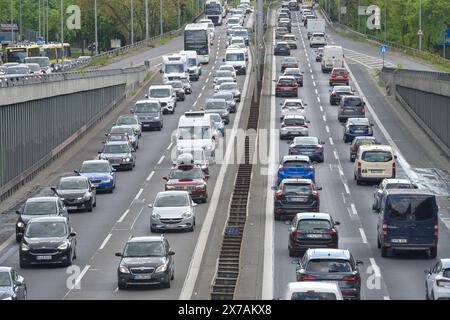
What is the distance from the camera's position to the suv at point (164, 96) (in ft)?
283

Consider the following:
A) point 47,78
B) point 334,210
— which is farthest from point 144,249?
point 47,78

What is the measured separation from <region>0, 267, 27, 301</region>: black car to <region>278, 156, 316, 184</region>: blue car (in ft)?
74.5

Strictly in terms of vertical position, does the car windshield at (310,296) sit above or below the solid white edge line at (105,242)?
above

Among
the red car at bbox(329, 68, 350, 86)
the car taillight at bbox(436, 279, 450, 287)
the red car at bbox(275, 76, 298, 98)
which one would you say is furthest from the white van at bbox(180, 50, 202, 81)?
the car taillight at bbox(436, 279, 450, 287)

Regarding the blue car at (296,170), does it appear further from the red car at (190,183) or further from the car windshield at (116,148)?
the car windshield at (116,148)

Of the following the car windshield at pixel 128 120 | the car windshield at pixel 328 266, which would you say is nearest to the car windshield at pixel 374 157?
the car windshield at pixel 128 120

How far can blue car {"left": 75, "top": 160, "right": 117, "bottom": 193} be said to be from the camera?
2210 inches

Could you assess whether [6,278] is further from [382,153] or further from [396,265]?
[382,153]

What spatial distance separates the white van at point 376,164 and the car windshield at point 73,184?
12016 millimetres

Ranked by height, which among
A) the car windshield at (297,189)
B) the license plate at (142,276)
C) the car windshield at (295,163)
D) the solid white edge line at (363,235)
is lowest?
the solid white edge line at (363,235)

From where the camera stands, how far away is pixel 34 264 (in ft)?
132

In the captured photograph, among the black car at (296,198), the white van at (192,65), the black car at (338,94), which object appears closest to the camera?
the black car at (296,198)
